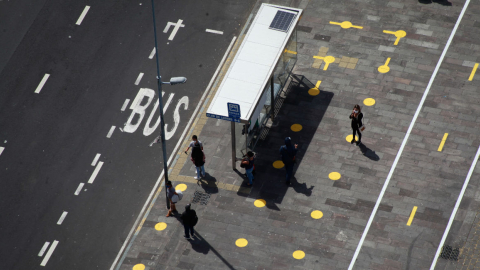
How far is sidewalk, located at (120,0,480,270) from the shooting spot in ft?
89.0

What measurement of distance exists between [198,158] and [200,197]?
1398 mm

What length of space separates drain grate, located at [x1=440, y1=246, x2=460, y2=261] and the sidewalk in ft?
0.42

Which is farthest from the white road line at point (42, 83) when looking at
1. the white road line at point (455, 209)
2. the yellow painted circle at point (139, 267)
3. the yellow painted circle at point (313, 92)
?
the white road line at point (455, 209)

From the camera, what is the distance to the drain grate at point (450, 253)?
26.4 meters

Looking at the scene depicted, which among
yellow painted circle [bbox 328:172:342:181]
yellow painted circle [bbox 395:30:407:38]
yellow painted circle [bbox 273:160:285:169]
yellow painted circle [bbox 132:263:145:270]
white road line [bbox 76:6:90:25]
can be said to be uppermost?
yellow painted circle [bbox 395:30:407:38]

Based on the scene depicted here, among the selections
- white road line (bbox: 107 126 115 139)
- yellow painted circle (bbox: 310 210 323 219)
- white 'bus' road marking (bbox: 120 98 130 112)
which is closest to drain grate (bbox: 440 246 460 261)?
yellow painted circle (bbox: 310 210 323 219)

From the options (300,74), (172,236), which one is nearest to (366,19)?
(300,74)

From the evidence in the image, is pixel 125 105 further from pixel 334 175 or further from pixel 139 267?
pixel 334 175

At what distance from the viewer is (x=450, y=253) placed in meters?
26.5

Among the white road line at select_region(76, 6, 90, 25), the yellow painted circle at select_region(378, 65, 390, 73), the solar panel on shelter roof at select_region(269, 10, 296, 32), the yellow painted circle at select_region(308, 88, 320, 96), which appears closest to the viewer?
the solar panel on shelter roof at select_region(269, 10, 296, 32)

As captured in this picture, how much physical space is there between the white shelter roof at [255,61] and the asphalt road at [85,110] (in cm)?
369

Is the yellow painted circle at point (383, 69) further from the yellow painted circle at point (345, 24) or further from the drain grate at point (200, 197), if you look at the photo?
the drain grate at point (200, 197)

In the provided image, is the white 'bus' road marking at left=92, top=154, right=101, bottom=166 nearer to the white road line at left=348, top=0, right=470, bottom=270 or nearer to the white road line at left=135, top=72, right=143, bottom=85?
the white road line at left=135, top=72, right=143, bottom=85

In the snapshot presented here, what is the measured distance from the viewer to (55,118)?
32.8 metres
